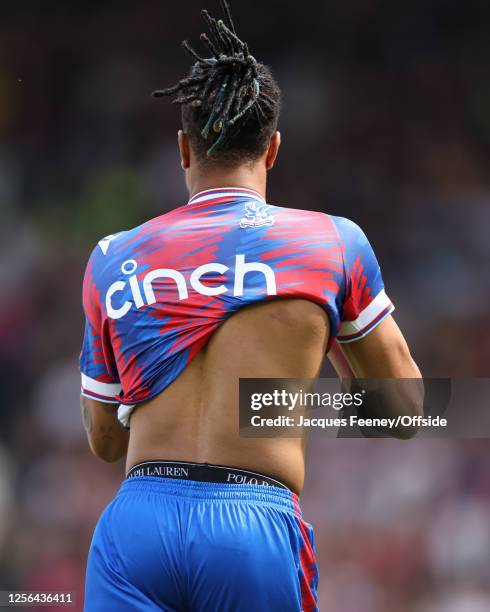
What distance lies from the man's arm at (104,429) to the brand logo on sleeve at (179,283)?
0.31m

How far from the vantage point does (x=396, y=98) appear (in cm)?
947

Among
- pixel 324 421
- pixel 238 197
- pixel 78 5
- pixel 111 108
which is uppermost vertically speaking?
pixel 78 5

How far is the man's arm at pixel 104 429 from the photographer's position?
2.88 meters

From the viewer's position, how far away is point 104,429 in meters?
2.90

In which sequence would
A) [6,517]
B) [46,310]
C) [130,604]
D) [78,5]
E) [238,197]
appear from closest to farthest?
[130,604] → [238,197] → [6,517] → [46,310] → [78,5]

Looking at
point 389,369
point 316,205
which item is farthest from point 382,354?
point 316,205

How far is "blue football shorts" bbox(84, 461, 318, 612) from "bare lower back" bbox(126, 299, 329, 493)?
38 millimetres

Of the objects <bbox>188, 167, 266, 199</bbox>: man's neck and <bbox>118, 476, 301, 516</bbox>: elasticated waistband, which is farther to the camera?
<bbox>188, 167, 266, 199</bbox>: man's neck

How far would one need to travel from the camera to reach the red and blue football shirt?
2.58m

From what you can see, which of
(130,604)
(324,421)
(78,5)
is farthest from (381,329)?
(78,5)

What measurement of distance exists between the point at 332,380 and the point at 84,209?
6596 millimetres

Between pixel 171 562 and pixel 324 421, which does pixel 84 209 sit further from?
pixel 171 562

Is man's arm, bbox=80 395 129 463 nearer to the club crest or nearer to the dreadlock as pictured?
the club crest

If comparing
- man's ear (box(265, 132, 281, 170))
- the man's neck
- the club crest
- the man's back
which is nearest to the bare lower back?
the man's back
